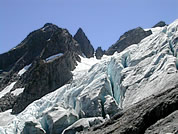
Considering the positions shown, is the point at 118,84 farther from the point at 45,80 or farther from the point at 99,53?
the point at 99,53

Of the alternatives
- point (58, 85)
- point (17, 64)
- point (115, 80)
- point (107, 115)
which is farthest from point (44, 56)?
point (107, 115)

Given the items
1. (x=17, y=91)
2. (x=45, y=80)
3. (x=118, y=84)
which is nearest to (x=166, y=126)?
(x=118, y=84)

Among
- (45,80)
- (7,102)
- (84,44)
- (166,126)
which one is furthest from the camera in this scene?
(84,44)

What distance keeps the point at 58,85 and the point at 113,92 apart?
1033 inches

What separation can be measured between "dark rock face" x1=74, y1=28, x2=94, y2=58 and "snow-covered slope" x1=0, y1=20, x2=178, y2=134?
6178cm

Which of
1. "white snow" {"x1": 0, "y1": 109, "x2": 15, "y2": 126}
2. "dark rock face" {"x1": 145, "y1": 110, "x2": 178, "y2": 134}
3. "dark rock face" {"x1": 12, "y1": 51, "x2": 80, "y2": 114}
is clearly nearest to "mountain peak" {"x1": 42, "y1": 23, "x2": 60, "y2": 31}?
"dark rock face" {"x1": 12, "y1": 51, "x2": 80, "y2": 114}

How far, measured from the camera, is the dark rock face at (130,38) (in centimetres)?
9096

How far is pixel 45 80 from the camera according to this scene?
219ft

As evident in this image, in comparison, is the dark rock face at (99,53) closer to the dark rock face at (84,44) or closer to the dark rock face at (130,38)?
the dark rock face at (84,44)

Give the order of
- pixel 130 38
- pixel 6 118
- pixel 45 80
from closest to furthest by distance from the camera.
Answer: pixel 6 118 < pixel 45 80 < pixel 130 38

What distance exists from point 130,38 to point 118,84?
6081 centimetres

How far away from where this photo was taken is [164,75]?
30000mm

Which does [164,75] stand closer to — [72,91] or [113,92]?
[113,92]

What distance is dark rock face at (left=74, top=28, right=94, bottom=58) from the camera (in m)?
109
